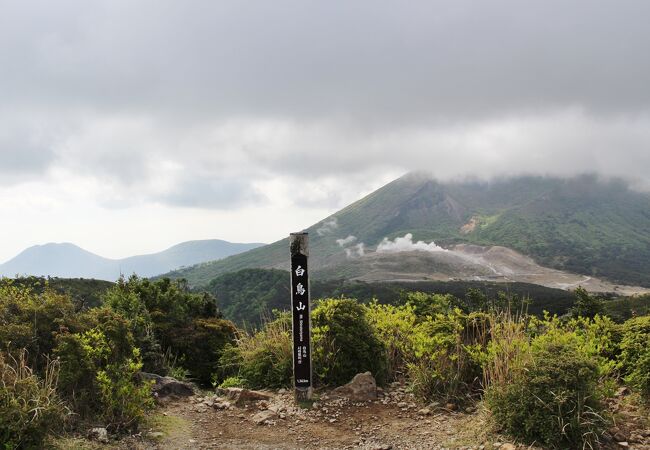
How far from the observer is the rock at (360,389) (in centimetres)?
734

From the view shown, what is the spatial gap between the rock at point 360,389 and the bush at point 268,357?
114 centimetres

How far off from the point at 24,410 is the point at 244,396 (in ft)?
11.5

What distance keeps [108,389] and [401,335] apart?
4.65m

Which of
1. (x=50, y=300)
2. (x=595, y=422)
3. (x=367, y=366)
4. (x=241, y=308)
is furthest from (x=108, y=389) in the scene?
(x=241, y=308)

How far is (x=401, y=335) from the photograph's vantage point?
8414mm

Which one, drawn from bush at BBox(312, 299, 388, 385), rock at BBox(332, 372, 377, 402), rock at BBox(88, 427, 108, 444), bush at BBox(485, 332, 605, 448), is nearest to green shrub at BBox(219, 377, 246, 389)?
bush at BBox(312, 299, 388, 385)

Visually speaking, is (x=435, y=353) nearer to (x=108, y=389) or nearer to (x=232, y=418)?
(x=232, y=418)

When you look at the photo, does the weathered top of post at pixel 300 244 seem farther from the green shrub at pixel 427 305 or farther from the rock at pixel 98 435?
the rock at pixel 98 435

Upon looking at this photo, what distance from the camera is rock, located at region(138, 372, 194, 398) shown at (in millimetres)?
7891

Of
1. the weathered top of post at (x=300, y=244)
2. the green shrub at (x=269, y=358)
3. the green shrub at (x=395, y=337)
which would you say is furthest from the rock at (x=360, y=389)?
the weathered top of post at (x=300, y=244)

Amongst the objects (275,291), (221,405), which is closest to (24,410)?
(221,405)

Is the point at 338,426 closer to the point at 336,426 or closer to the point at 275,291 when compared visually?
the point at 336,426

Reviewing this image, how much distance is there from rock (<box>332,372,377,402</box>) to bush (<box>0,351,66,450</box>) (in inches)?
150

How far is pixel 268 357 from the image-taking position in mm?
8570
